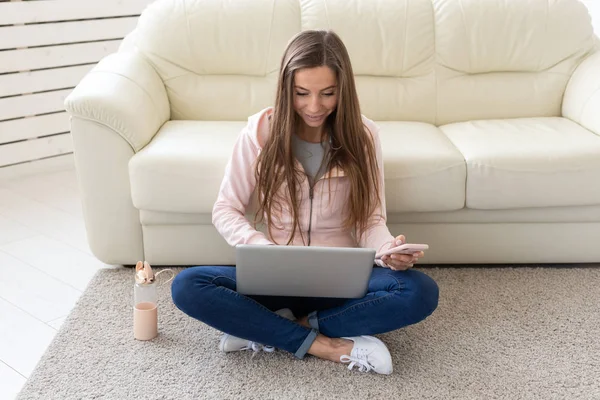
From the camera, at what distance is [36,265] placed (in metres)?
2.75

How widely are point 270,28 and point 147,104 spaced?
56 cm

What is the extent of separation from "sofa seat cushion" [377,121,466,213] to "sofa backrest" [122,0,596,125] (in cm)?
48

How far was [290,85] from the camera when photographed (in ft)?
6.73

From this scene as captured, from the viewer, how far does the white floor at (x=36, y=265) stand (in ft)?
7.23

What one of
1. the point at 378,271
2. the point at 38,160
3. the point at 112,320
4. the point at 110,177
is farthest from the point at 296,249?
the point at 38,160

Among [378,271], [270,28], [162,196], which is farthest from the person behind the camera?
[270,28]

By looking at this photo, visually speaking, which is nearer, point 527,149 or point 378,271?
point 378,271

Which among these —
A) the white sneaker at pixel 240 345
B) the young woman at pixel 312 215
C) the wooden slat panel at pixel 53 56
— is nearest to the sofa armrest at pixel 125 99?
the young woman at pixel 312 215

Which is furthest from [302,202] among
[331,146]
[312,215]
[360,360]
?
[360,360]

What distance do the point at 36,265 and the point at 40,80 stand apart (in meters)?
1.29

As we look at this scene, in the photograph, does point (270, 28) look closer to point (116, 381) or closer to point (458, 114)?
point (458, 114)

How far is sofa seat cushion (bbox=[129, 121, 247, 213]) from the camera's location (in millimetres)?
2459

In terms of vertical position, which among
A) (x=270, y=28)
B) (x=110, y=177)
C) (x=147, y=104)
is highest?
(x=270, y=28)

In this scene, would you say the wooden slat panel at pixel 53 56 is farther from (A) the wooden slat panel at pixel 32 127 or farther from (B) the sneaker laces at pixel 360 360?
(B) the sneaker laces at pixel 360 360
